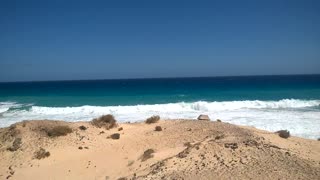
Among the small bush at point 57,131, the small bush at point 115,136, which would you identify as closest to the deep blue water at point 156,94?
the small bush at point 115,136

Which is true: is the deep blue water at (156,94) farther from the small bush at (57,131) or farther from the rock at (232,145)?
the rock at (232,145)

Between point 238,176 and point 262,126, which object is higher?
point 238,176

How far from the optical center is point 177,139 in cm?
1270

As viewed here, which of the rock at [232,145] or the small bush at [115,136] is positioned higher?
the rock at [232,145]

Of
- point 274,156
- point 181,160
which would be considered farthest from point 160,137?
point 274,156

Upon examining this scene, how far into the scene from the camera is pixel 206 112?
101 feet

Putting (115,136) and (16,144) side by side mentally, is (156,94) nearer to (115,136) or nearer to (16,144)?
(115,136)

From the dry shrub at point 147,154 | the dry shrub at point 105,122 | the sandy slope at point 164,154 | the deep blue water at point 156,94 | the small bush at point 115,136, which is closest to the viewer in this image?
the sandy slope at point 164,154

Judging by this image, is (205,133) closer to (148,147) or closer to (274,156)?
(148,147)

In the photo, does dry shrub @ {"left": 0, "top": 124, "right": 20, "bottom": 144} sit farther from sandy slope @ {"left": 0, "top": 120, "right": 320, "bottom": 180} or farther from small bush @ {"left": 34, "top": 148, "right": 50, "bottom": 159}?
small bush @ {"left": 34, "top": 148, "right": 50, "bottom": 159}

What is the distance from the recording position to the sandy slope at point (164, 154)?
331 inches

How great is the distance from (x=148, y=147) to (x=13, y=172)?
4763 millimetres

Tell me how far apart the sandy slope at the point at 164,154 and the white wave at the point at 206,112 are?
10.7 meters

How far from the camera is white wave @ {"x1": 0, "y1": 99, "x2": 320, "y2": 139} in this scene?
24469 millimetres
